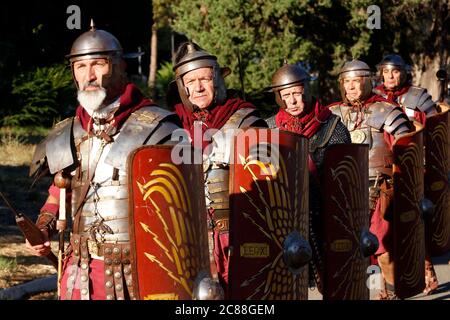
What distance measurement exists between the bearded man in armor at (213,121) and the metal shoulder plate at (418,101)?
359 centimetres

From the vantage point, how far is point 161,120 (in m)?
4.21

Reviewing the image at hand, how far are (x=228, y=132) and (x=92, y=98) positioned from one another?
1.13 metres

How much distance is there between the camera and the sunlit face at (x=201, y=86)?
17.4 feet

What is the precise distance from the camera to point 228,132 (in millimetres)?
5152

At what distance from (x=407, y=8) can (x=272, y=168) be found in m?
14.6

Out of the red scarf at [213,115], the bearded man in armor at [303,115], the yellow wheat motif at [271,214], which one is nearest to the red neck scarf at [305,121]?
the bearded man in armor at [303,115]

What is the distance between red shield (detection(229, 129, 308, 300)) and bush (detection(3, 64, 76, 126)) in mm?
13124

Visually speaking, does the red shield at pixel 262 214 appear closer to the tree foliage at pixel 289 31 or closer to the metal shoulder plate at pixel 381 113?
the metal shoulder plate at pixel 381 113

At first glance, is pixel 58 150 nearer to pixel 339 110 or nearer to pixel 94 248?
pixel 94 248

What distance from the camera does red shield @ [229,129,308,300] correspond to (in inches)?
190

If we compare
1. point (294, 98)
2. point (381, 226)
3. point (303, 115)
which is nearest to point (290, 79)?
point (294, 98)
